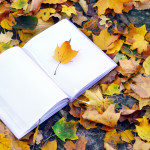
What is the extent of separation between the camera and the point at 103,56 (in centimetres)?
157

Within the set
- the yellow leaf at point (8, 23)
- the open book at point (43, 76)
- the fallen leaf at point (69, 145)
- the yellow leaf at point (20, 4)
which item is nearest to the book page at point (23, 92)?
the open book at point (43, 76)

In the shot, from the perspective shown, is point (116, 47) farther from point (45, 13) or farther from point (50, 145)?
point (50, 145)

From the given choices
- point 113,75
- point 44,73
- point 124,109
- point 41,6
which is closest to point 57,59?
point 44,73

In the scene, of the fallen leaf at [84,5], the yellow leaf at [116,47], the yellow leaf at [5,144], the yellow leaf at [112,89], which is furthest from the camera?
the fallen leaf at [84,5]

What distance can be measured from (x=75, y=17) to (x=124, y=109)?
2.89ft

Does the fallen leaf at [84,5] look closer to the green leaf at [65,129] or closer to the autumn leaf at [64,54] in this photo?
the autumn leaf at [64,54]

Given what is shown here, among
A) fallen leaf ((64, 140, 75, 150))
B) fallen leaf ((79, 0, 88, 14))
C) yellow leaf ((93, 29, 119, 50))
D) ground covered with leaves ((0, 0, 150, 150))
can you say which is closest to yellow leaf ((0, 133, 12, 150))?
ground covered with leaves ((0, 0, 150, 150))

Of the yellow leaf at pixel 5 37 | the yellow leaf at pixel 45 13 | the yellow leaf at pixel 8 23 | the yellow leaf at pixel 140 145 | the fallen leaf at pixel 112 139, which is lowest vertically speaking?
the yellow leaf at pixel 140 145

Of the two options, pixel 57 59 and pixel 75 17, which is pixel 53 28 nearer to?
pixel 57 59

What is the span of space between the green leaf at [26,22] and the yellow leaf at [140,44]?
0.76 m

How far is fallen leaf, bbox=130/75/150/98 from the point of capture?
151 centimetres

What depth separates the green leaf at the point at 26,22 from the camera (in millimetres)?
1747

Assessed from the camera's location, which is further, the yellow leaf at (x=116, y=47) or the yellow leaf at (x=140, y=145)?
the yellow leaf at (x=116, y=47)

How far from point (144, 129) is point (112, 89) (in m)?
0.34
